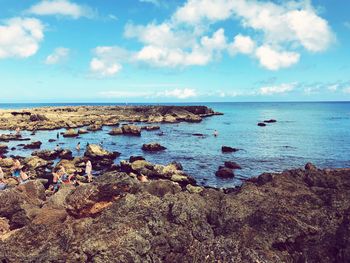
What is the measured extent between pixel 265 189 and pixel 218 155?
37.3 m

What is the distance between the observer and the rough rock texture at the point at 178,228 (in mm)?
10312

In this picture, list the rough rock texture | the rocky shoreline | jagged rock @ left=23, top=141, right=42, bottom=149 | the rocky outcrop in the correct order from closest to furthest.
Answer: the rough rock texture → the rocky outcrop → jagged rock @ left=23, top=141, right=42, bottom=149 → the rocky shoreline

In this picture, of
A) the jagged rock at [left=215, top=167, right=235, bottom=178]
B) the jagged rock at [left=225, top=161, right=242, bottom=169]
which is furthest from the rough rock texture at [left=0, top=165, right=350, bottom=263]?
the jagged rock at [left=225, top=161, right=242, bottom=169]

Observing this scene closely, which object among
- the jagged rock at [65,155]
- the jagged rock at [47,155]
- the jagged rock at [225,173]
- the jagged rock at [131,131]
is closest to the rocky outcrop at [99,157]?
the jagged rock at [65,155]

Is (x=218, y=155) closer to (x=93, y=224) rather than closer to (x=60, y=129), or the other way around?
(x=93, y=224)

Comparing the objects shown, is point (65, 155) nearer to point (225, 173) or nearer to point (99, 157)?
point (99, 157)

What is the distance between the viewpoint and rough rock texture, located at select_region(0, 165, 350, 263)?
33.8ft

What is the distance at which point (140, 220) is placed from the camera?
11.8 metres

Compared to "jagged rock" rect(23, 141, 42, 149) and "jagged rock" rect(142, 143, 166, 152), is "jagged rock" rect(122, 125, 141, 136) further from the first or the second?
"jagged rock" rect(23, 141, 42, 149)

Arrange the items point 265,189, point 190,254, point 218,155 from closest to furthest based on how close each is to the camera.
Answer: point 190,254 < point 265,189 < point 218,155

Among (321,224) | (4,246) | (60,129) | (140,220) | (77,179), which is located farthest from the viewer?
(60,129)

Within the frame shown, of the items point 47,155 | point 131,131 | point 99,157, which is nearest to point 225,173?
point 99,157

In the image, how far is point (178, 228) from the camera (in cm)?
1197

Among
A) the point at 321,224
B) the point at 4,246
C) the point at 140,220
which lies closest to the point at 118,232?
the point at 140,220
